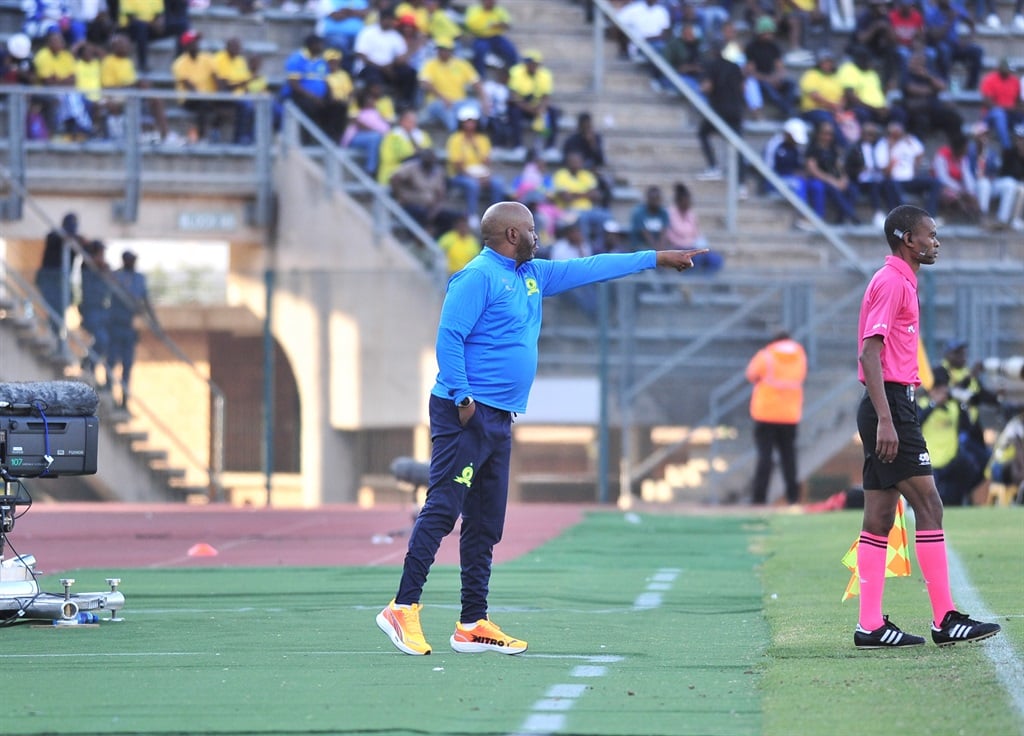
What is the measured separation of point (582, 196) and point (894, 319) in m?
17.6

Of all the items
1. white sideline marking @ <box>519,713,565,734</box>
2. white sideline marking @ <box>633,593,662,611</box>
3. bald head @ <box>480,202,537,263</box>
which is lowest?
white sideline marking @ <box>633,593,662,611</box>

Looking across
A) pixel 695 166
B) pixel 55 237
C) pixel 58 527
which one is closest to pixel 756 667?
pixel 58 527

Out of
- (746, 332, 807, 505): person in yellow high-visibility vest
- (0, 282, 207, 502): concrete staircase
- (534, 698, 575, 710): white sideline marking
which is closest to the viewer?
(534, 698, 575, 710): white sideline marking

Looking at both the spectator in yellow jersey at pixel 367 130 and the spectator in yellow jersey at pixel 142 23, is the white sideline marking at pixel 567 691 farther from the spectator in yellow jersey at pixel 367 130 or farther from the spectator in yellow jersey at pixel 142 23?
the spectator in yellow jersey at pixel 142 23

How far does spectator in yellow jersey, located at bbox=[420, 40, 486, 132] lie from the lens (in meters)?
26.9

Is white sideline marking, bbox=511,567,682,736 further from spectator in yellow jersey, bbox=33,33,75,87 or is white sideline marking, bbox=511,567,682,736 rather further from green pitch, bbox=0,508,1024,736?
spectator in yellow jersey, bbox=33,33,75,87

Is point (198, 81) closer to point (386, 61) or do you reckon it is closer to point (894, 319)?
point (386, 61)

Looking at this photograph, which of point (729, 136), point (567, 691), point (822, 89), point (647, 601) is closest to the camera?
point (567, 691)

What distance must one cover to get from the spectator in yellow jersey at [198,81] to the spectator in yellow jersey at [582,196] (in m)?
4.55

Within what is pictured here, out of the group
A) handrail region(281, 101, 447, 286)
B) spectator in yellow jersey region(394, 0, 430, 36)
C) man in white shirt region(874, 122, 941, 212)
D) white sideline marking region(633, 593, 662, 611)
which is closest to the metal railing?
handrail region(281, 101, 447, 286)

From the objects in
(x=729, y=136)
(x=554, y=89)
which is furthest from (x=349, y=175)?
(x=729, y=136)

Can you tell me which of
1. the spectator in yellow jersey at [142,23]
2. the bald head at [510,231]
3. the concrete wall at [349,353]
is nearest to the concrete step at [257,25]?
the spectator in yellow jersey at [142,23]

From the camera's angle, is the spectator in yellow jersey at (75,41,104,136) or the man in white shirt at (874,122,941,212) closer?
the spectator in yellow jersey at (75,41,104,136)

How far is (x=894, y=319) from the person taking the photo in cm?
834
